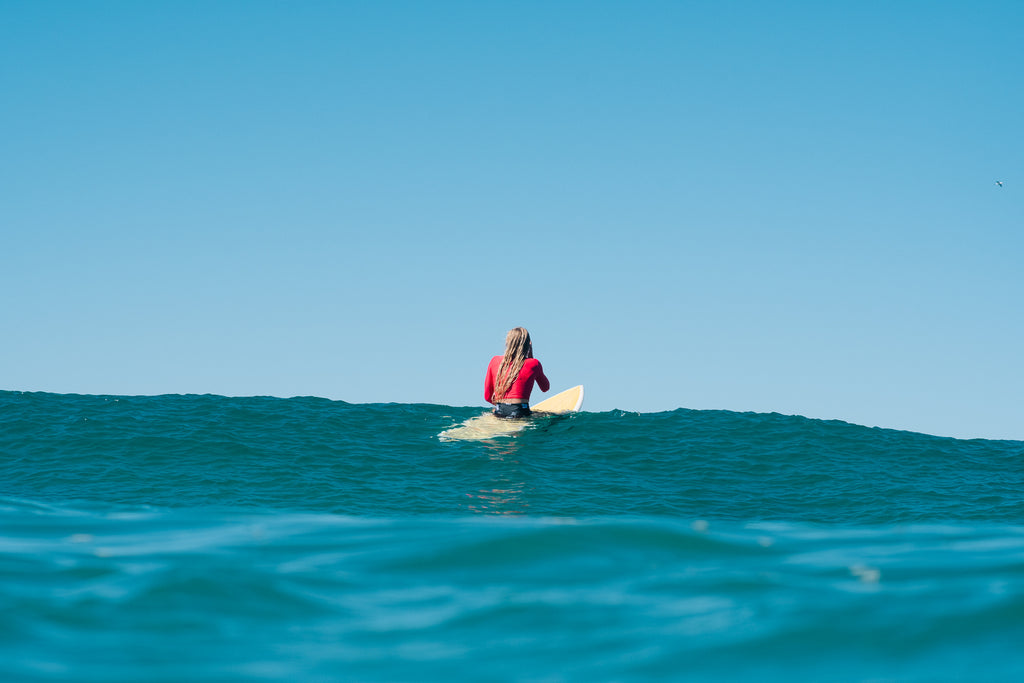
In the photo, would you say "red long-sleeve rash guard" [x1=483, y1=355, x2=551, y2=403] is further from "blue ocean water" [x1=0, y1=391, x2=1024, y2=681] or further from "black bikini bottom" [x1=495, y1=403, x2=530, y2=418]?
"blue ocean water" [x1=0, y1=391, x2=1024, y2=681]

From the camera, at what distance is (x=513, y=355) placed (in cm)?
1282

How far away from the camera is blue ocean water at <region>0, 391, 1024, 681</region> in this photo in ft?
13.2

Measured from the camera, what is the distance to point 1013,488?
11203 mm

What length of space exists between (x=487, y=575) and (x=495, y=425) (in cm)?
788

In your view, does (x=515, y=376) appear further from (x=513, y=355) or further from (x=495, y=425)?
(x=495, y=425)

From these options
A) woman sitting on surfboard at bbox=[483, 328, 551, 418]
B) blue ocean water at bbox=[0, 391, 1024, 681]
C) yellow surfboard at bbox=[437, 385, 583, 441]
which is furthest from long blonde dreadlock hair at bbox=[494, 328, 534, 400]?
blue ocean water at bbox=[0, 391, 1024, 681]

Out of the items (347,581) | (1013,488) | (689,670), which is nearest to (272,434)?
(347,581)

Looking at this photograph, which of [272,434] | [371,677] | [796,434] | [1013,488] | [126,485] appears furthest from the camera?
[796,434]

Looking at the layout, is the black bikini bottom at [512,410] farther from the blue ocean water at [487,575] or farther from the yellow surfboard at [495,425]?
the blue ocean water at [487,575]

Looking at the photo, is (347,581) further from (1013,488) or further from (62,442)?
(1013,488)

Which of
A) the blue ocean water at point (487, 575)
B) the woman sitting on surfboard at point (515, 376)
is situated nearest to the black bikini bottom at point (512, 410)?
the woman sitting on surfboard at point (515, 376)

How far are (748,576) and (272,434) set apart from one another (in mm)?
9408

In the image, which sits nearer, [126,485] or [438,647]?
[438,647]

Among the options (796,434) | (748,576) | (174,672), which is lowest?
(174,672)
